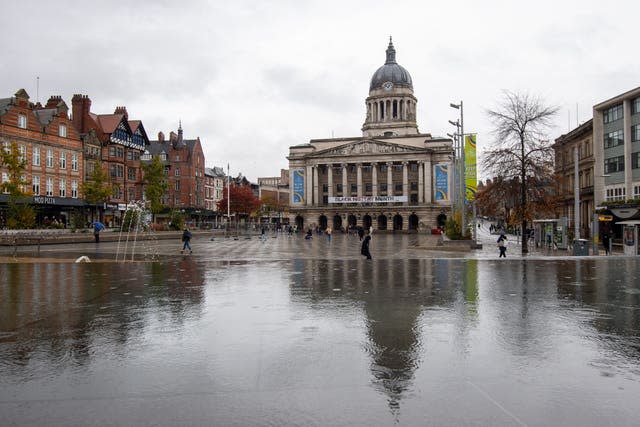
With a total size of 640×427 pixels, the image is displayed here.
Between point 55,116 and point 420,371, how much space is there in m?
64.2

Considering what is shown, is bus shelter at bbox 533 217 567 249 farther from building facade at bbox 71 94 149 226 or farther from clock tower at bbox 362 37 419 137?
clock tower at bbox 362 37 419 137

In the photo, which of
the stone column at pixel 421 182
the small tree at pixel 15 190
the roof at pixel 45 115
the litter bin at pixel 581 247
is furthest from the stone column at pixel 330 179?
the litter bin at pixel 581 247

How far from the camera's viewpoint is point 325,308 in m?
12.1

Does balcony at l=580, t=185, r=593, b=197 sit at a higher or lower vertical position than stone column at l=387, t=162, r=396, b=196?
lower

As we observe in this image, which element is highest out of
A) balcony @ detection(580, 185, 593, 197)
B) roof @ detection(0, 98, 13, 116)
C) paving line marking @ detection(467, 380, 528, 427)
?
roof @ detection(0, 98, 13, 116)

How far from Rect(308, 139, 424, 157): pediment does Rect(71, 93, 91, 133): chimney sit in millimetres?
52971

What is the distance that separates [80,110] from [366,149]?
192 feet

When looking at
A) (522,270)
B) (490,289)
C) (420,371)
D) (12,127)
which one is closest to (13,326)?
(420,371)

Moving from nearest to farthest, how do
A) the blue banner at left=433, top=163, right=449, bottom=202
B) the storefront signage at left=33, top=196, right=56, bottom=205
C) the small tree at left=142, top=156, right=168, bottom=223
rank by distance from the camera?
the storefront signage at left=33, top=196, right=56, bottom=205
the small tree at left=142, top=156, right=168, bottom=223
the blue banner at left=433, top=163, right=449, bottom=202

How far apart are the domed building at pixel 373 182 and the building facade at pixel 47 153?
51.5 m

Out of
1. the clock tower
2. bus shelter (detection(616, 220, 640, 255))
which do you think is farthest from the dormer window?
the clock tower

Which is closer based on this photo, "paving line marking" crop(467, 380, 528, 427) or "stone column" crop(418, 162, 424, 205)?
"paving line marking" crop(467, 380, 528, 427)

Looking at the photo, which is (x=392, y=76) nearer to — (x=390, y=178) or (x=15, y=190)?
(x=390, y=178)

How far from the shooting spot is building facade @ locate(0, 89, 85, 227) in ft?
182
